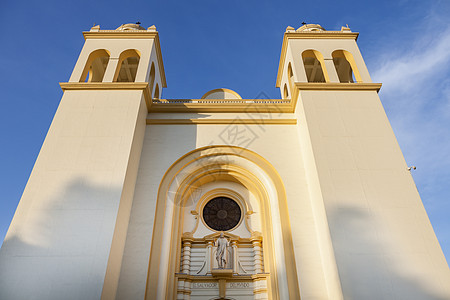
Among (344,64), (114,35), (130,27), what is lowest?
(344,64)

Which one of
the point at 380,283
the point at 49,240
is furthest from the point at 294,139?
the point at 49,240

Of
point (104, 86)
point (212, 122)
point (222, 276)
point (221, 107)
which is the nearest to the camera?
point (222, 276)

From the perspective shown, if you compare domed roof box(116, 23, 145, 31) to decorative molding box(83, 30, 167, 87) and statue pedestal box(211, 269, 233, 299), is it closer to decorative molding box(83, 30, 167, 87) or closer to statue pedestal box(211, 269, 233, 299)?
decorative molding box(83, 30, 167, 87)

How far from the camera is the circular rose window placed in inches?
412

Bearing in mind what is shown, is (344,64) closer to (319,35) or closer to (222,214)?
(319,35)

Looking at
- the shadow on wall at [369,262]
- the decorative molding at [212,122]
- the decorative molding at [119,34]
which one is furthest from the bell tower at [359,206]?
the decorative molding at [119,34]

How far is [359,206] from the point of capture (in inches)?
323

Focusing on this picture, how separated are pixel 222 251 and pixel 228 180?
2870 millimetres

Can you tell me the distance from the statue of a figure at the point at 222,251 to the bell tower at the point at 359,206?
2.23 metres

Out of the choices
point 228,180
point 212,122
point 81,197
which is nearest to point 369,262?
point 228,180

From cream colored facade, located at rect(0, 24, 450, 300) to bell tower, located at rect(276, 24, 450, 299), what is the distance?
0.04 m

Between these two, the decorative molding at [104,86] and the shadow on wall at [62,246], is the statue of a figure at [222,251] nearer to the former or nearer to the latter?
the shadow on wall at [62,246]

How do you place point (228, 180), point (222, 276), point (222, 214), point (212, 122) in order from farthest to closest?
point (212, 122) < point (228, 180) < point (222, 214) < point (222, 276)

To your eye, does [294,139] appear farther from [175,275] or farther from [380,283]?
[175,275]
